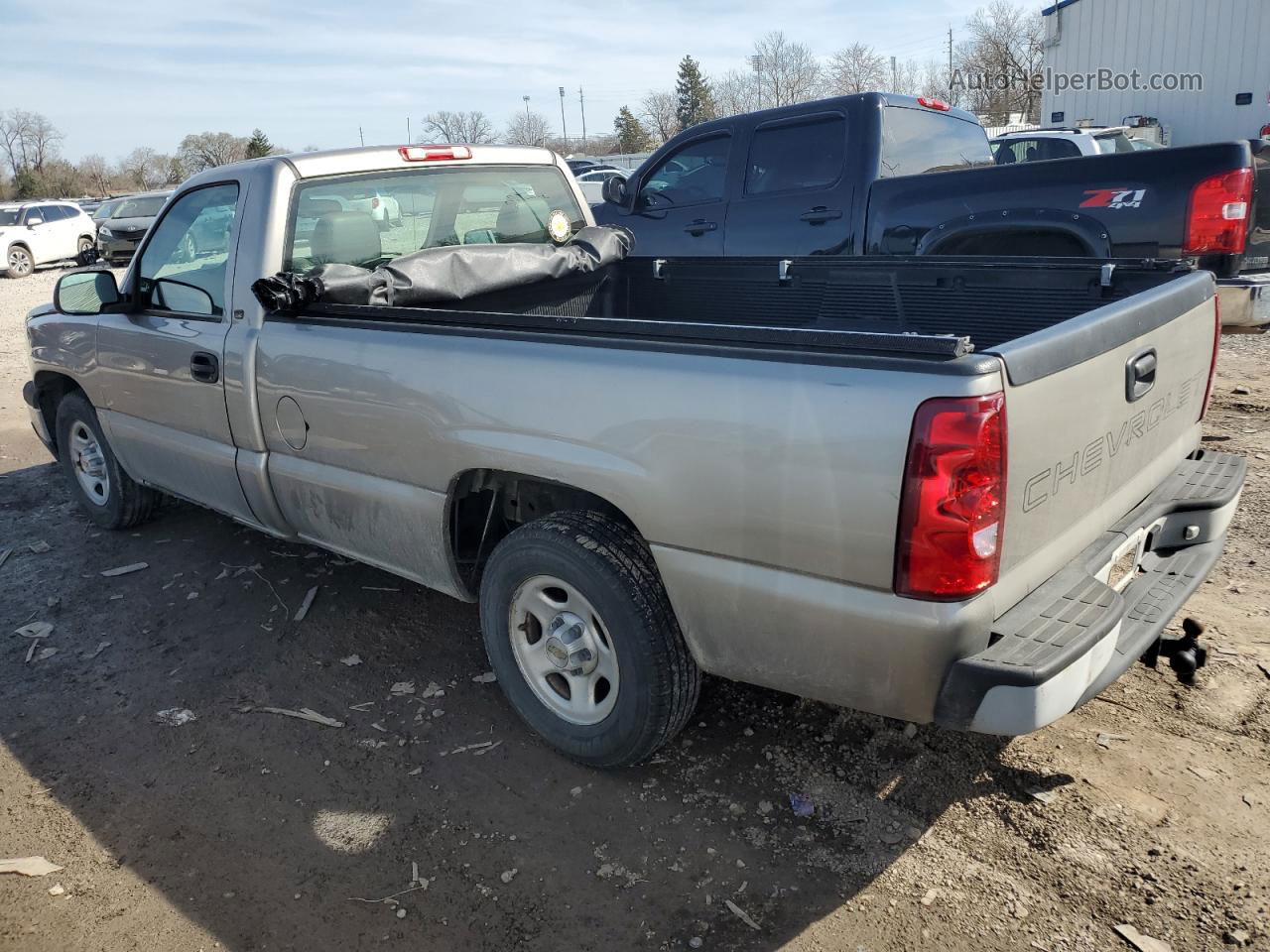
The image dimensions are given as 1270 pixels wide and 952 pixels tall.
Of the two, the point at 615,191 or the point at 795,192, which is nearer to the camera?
the point at 795,192

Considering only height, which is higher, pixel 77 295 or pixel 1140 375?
pixel 77 295

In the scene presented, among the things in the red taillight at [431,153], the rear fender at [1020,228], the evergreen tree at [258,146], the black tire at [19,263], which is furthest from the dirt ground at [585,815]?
the evergreen tree at [258,146]

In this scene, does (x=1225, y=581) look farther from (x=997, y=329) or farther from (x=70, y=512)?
(x=70, y=512)

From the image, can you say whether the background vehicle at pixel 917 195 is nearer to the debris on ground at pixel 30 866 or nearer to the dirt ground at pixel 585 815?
the dirt ground at pixel 585 815

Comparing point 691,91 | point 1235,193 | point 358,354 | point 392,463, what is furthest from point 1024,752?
point 691,91

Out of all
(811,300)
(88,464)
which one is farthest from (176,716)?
(811,300)

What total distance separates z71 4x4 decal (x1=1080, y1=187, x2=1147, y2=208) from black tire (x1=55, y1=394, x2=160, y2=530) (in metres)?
5.68

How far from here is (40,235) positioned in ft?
71.9

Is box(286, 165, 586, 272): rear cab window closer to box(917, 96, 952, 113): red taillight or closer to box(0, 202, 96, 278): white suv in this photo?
box(917, 96, 952, 113): red taillight

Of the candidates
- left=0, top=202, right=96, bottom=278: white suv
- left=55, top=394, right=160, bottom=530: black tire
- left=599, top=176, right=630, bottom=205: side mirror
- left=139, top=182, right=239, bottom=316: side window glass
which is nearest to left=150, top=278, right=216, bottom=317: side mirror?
left=139, top=182, right=239, bottom=316: side window glass

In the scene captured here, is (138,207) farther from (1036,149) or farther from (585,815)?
(585,815)

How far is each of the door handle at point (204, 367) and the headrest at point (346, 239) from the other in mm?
583

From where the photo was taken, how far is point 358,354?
11.3 feet

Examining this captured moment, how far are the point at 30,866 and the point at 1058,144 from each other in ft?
46.2
